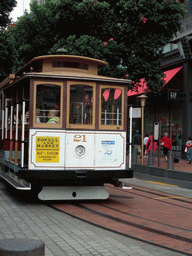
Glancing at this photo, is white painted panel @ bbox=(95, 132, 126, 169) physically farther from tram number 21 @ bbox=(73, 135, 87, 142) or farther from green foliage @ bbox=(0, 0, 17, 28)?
green foliage @ bbox=(0, 0, 17, 28)

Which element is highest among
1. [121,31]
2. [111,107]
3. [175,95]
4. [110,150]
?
[121,31]

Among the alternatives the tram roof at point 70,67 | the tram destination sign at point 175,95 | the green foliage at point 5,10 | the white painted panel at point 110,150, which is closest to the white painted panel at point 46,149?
the white painted panel at point 110,150

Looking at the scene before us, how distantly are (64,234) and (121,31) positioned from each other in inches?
533

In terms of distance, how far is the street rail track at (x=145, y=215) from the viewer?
6.27 m

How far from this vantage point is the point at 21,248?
128 inches

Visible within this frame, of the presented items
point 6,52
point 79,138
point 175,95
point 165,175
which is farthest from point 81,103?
point 175,95

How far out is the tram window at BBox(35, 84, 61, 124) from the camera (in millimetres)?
9039

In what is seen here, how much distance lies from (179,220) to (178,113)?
1902cm

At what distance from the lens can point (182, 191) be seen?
12.2m

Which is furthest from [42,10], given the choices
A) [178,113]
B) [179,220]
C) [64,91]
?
[179,220]

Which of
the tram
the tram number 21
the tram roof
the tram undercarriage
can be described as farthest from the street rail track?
the tram roof

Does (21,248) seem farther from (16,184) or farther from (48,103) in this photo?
(16,184)

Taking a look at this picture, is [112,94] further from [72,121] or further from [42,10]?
[42,10]

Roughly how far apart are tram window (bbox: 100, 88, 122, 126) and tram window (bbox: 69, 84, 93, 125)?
0.30m
